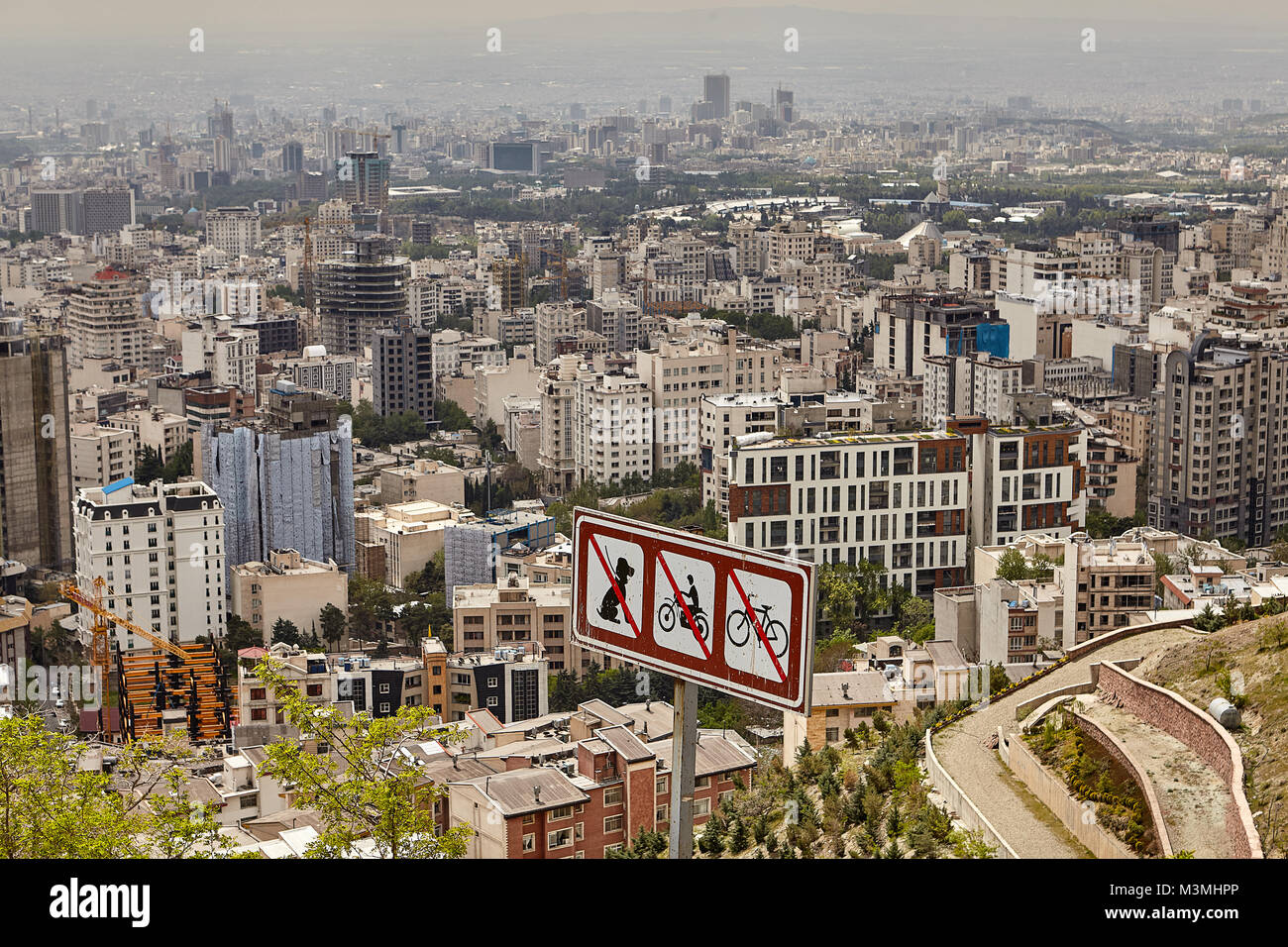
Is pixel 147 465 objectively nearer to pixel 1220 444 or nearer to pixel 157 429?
pixel 157 429

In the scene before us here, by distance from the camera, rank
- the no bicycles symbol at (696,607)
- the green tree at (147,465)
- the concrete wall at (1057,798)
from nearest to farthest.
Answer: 1. the no bicycles symbol at (696,607)
2. the concrete wall at (1057,798)
3. the green tree at (147,465)

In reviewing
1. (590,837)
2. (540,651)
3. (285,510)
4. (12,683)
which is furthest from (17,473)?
(590,837)

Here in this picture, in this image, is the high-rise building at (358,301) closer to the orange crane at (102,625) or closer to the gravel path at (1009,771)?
the orange crane at (102,625)

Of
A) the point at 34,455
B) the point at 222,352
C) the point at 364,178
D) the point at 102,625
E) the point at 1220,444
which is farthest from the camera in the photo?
the point at 364,178

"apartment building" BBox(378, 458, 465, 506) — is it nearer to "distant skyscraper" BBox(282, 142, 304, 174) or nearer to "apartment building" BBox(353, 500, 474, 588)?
"apartment building" BBox(353, 500, 474, 588)

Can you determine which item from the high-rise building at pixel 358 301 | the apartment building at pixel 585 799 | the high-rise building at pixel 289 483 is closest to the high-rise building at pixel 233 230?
the high-rise building at pixel 358 301

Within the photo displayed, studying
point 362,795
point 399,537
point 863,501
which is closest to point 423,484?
point 399,537
